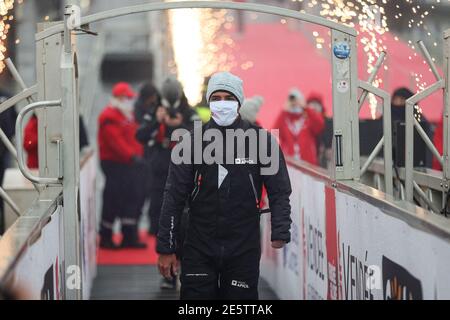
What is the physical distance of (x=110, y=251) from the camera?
14.6 m

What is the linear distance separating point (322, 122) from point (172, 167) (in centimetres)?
889

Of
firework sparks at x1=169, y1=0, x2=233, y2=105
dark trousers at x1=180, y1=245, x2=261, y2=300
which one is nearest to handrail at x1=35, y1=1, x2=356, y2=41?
dark trousers at x1=180, y1=245, x2=261, y2=300

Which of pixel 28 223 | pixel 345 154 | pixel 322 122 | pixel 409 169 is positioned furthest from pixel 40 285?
pixel 322 122

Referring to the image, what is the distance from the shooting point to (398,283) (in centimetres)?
587

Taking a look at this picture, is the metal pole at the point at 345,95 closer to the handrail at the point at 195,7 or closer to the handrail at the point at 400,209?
the handrail at the point at 400,209

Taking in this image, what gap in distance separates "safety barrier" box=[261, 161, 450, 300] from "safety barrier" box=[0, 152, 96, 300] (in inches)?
70.4

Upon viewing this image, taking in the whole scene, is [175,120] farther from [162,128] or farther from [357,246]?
[357,246]

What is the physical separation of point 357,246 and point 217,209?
933 millimetres

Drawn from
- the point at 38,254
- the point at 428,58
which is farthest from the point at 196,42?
the point at 38,254

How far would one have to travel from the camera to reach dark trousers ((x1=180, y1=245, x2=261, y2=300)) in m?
6.98

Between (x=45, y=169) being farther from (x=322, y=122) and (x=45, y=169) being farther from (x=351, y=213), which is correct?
(x=322, y=122)

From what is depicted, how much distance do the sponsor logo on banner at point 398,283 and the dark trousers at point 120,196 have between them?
8.52 meters

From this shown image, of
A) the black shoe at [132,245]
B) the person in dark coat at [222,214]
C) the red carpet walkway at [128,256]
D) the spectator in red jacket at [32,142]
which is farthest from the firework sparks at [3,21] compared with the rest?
the black shoe at [132,245]

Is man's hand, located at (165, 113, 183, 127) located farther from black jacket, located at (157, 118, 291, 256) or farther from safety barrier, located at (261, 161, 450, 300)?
black jacket, located at (157, 118, 291, 256)
